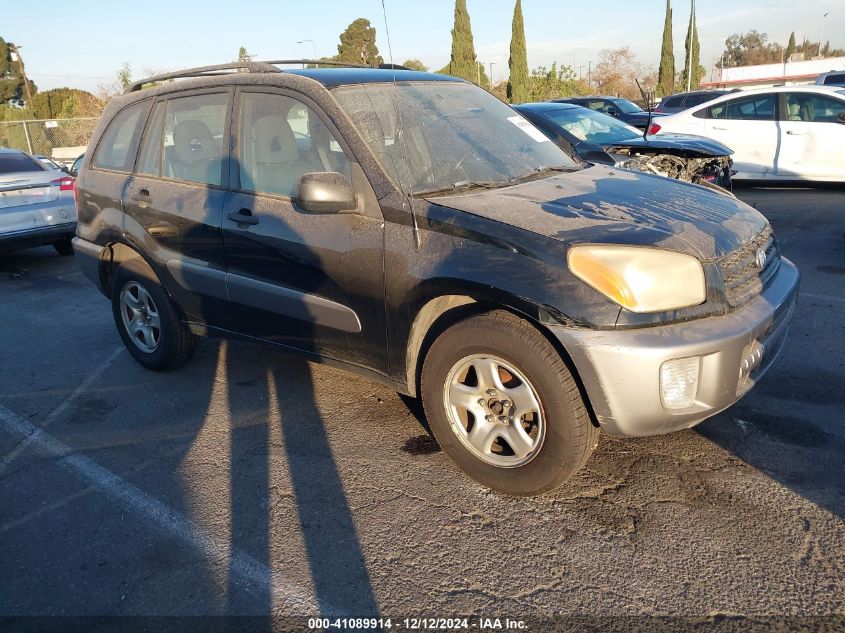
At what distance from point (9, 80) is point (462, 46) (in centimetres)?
5450

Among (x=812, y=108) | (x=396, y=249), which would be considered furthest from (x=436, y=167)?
(x=812, y=108)

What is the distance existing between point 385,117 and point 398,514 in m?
1.97

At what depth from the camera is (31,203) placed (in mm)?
8547

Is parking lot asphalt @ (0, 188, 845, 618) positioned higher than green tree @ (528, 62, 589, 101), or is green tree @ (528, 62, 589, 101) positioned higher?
green tree @ (528, 62, 589, 101)

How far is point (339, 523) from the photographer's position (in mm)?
2996

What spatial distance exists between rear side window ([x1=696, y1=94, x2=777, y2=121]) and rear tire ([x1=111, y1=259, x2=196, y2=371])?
9.41 meters

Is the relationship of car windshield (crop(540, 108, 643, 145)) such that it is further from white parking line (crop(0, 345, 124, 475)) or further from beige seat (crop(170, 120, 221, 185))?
white parking line (crop(0, 345, 124, 475))

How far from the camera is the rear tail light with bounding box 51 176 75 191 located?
885 cm

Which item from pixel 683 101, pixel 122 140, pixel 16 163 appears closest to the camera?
pixel 122 140

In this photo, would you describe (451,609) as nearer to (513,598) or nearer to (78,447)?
(513,598)

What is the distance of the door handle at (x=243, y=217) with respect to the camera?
374cm

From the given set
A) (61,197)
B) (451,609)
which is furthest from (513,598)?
(61,197)

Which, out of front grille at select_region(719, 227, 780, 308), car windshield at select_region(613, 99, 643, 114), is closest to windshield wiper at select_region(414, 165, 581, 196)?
front grille at select_region(719, 227, 780, 308)

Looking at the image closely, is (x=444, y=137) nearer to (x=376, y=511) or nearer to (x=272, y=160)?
(x=272, y=160)
